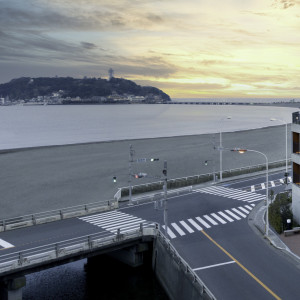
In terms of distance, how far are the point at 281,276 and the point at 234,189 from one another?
25.0 metres

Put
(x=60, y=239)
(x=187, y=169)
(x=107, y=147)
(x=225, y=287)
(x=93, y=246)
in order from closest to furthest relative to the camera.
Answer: (x=225, y=287), (x=93, y=246), (x=60, y=239), (x=187, y=169), (x=107, y=147)

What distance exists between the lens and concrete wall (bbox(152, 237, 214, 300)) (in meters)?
21.8

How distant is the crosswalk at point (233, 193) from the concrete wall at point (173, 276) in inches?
676

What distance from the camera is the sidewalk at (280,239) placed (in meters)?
27.8

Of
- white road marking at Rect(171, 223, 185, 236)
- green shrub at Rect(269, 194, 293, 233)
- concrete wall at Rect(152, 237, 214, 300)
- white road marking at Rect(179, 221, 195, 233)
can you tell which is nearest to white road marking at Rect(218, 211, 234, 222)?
green shrub at Rect(269, 194, 293, 233)

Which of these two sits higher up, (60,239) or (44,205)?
(60,239)

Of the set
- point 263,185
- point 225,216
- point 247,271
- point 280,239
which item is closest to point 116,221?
point 225,216

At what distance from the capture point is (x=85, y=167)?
84.2 m

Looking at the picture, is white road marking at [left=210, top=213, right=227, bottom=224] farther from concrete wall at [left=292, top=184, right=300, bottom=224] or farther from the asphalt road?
concrete wall at [left=292, top=184, right=300, bottom=224]


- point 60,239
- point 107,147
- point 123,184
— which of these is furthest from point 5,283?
point 107,147

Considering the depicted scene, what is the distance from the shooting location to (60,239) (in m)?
29.0

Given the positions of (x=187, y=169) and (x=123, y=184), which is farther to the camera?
(x=187, y=169)

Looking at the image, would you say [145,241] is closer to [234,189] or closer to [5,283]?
[5,283]

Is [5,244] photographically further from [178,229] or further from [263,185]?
[263,185]
